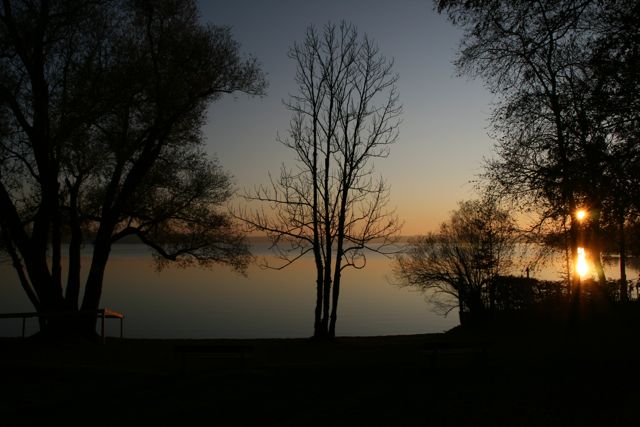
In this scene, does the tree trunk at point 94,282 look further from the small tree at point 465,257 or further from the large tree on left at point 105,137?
the small tree at point 465,257

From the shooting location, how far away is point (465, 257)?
33.8m

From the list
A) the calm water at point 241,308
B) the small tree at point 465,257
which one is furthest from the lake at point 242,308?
the small tree at point 465,257

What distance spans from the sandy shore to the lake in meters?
15.1

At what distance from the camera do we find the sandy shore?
28.1 ft

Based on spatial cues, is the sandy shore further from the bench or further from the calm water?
the calm water

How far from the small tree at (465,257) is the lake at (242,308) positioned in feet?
11.3

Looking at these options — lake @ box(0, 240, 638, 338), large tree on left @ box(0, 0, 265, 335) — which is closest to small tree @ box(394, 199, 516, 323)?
lake @ box(0, 240, 638, 338)

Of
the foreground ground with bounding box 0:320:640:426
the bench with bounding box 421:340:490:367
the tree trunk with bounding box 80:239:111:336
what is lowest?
the foreground ground with bounding box 0:320:640:426

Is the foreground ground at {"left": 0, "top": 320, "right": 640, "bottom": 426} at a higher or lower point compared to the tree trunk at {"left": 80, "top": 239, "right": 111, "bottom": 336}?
lower

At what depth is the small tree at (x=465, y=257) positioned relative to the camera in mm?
28766

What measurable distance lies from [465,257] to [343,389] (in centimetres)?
2477

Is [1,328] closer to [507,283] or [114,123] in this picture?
[114,123]

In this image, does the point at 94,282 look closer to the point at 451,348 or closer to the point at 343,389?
the point at 343,389

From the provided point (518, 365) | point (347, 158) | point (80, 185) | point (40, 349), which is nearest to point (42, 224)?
point (80, 185)
